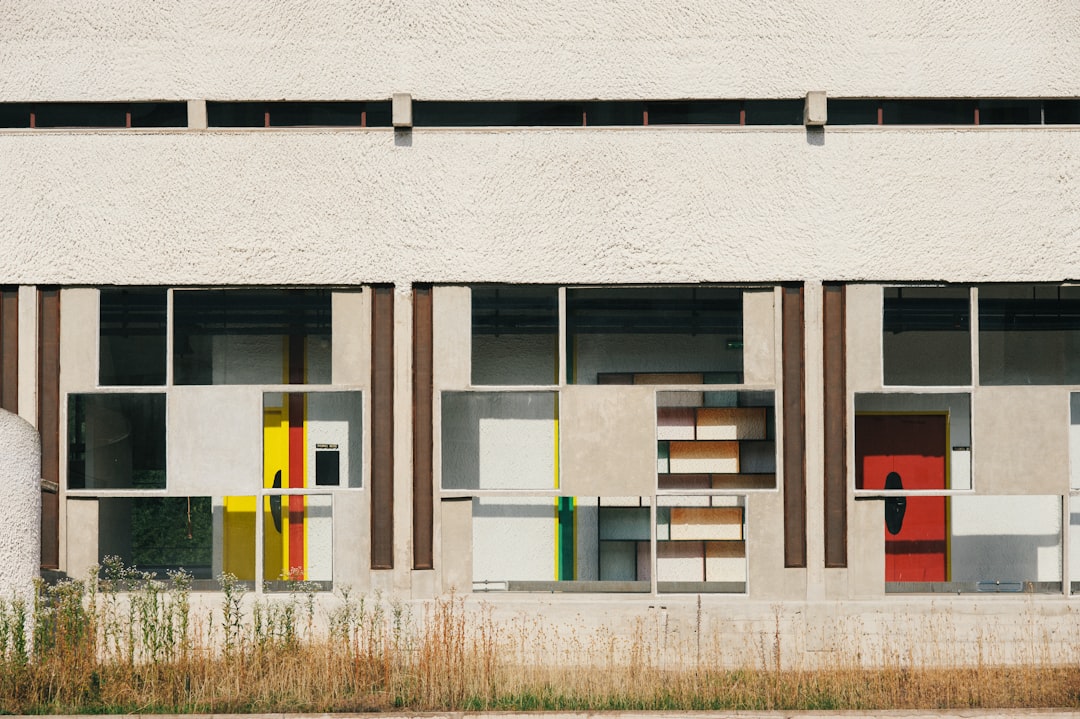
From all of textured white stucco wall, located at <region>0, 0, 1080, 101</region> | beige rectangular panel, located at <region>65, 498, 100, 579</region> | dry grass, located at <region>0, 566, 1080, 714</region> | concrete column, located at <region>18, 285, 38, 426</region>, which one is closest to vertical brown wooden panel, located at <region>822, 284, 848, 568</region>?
dry grass, located at <region>0, 566, 1080, 714</region>

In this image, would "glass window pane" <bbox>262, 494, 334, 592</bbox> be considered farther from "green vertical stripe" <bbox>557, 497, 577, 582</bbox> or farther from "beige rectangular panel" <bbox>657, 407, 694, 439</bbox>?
"beige rectangular panel" <bbox>657, 407, 694, 439</bbox>

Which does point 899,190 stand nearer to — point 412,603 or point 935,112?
point 935,112

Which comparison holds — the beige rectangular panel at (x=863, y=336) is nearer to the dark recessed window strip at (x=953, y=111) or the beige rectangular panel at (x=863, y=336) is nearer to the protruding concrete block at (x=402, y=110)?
the dark recessed window strip at (x=953, y=111)

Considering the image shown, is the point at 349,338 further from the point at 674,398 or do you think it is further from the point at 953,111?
the point at 953,111

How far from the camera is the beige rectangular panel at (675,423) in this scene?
12.2m

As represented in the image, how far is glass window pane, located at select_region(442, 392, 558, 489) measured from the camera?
479 inches

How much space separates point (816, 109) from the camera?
469 inches

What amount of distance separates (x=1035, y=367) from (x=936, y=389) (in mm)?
1479

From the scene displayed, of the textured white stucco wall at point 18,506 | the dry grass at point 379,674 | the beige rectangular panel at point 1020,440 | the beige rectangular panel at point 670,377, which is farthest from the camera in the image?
the beige rectangular panel at point 670,377

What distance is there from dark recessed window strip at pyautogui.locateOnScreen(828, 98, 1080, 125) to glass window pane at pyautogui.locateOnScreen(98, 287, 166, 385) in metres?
6.70

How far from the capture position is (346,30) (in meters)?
12.1

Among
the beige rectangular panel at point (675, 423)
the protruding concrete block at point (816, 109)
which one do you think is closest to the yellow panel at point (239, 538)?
the beige rectangular panel at point (675, 423)

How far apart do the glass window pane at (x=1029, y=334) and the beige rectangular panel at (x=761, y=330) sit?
201 centimetres

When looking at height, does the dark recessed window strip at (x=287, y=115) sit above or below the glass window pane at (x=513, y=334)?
above
